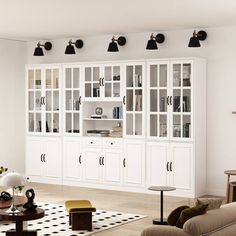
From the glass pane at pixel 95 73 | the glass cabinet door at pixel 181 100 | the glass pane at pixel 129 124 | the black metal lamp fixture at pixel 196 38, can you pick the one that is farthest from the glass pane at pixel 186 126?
the glass pane at pixel 95 73

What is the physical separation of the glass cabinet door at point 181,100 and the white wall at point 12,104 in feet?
10.7

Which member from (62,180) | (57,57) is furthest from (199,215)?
(57,57)

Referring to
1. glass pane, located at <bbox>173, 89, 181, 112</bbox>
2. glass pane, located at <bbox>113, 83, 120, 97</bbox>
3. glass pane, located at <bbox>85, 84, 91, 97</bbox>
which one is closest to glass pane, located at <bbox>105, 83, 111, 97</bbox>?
glass pane, located at <bbox>113, 83, 120, 97</bbox>

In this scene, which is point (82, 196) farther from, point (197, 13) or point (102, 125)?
point (197, 13)

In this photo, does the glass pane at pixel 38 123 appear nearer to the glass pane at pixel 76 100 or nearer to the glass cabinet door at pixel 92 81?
the glass pane at pixel 76 100

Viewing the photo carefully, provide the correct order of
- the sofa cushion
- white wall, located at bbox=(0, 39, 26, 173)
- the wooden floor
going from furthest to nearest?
white wall, located at bbox=(0, 39, 26, 173), the wooden floor, the sofa cushion

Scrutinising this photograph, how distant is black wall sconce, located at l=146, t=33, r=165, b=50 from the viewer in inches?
373

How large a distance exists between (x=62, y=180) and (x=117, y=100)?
1.80 metres

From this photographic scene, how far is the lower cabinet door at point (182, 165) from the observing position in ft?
29.9

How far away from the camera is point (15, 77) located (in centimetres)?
1105

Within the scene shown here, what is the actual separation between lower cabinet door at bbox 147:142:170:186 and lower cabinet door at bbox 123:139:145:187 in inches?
4.5

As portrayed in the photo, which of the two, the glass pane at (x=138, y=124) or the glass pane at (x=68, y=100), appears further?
the glass pane at (x=68, y=100)

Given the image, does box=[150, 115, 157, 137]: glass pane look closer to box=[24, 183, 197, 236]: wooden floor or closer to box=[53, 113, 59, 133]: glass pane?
box=[24, 183, 197, 236]: wooden floor

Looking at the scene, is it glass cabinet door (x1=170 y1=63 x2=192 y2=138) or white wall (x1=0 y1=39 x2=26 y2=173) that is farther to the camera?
white wall (x1=0 y1=39 x2=26 y2=173)
